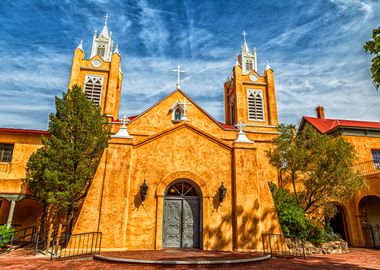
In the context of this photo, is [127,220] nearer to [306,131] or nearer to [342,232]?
[306,131]

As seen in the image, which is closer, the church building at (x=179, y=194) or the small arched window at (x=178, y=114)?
the church building at (x=179, y=194)

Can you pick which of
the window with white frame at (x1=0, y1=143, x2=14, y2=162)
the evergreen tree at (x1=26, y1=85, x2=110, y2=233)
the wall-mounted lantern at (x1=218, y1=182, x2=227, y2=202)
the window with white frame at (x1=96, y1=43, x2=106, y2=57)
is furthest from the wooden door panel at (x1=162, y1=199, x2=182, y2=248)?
the window with white frame at (x1=96, y1=43, x2=106, y2=57)

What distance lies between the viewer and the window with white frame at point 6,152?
1797 centimetres

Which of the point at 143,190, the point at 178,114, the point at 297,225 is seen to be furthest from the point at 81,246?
the point at 178,114

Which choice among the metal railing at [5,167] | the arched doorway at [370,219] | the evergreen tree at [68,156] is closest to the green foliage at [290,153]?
the arched doorway at [370,219]

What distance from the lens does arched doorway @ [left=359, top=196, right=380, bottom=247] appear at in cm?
1809

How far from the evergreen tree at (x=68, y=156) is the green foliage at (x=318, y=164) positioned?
1108 cm

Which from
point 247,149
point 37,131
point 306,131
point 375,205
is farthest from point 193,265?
point 375,205

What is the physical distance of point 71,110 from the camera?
14945mm

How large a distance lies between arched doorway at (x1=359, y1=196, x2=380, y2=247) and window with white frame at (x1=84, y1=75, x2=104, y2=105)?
2463cm

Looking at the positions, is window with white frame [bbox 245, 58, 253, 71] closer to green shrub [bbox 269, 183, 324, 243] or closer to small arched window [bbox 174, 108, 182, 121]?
small arched window [bbox 174, 108, 182, 121]

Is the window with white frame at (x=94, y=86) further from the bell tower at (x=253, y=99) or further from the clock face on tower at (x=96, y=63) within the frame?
the bell tower at (x=253, y=99)

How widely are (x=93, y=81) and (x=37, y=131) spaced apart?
914 cm

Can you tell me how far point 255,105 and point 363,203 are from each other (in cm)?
1315
